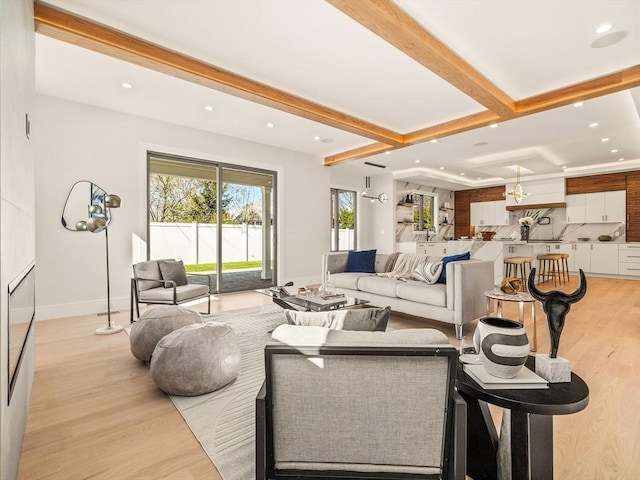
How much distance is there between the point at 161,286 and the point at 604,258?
9.51 metres

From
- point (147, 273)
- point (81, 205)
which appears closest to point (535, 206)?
point (147, 273)

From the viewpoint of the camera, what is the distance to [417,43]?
2.65m

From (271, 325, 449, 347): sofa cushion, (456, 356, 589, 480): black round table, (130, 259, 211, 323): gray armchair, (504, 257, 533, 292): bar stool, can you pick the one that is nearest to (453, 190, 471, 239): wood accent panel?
(504, 257, 533, 292): bar stool

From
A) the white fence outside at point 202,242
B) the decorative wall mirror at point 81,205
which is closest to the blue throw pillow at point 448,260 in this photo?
the white fence outside at point 202,242

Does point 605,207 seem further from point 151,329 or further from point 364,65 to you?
point 151,329

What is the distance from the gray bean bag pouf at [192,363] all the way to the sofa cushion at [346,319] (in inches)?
41.0

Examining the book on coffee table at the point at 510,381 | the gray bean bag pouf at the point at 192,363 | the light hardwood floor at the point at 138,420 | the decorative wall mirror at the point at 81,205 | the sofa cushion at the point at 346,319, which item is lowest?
the light hardwood floor at the point at 138,420

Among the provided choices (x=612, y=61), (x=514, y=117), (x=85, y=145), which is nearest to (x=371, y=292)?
(x=514, y=117)

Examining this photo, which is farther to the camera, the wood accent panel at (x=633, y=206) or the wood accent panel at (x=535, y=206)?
the wood accent panel at (x=535, y=206)

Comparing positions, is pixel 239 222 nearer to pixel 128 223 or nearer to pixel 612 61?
pixel 128 223

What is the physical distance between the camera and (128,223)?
4625 millimetres

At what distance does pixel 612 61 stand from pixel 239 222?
545 centimetres

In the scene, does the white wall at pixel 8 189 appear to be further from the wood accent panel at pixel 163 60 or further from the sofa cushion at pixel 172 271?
the sofa cushion at pixel 172 271

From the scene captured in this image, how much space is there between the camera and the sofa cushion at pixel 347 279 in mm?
4582
